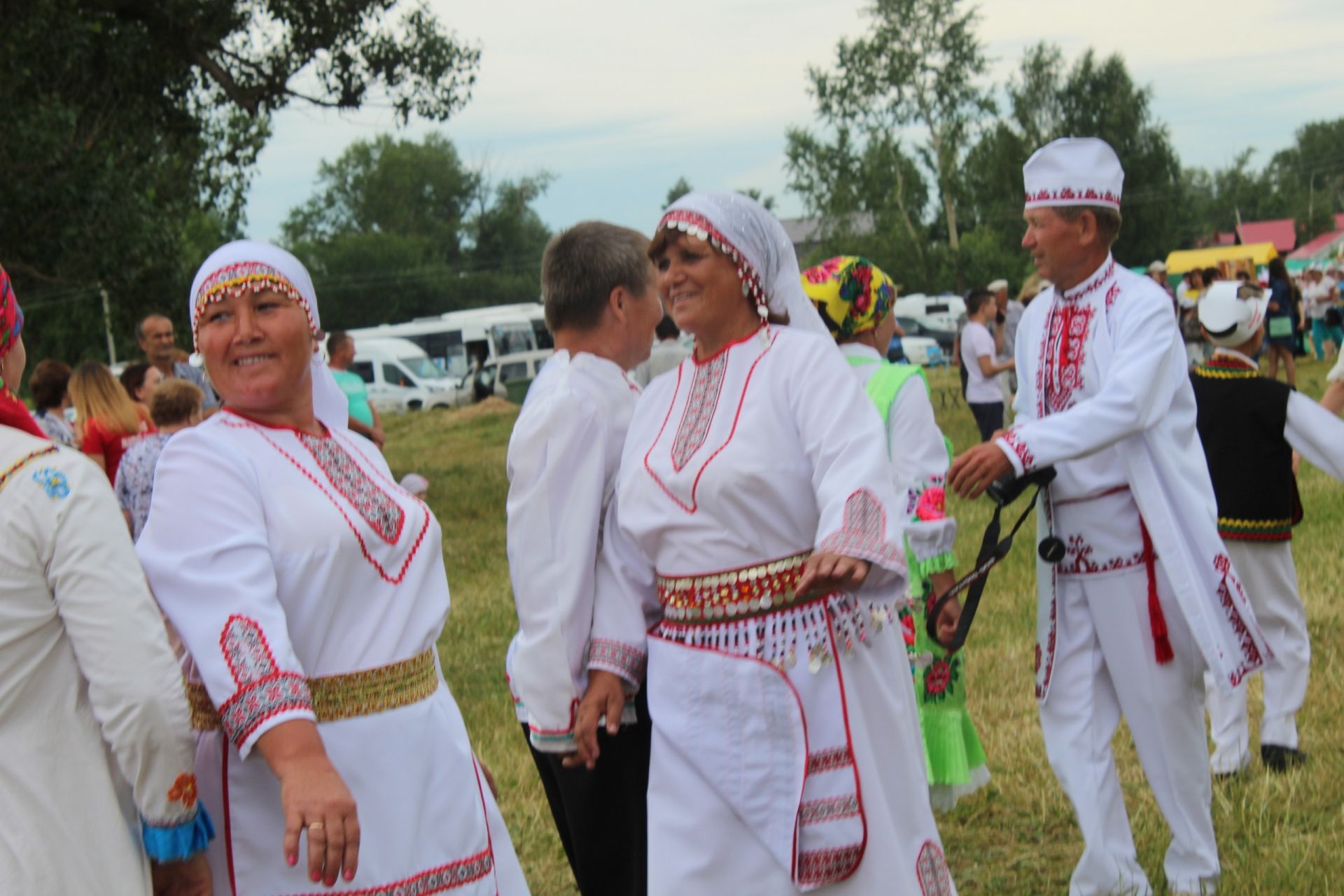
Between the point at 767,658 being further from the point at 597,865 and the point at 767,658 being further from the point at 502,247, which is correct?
the point at 502,247

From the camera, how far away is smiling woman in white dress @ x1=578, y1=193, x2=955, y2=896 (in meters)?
3.00

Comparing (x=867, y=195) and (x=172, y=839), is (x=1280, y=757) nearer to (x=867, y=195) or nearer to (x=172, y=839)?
(x=172, y=839)

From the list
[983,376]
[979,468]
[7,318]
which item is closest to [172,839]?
[7,318]

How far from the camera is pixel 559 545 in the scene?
3.32 m

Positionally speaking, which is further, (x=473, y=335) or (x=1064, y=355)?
(x=473, y=335)

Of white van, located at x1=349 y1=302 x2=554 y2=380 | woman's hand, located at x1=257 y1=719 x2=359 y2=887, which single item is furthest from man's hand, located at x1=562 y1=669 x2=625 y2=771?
white van, located at x1=349 y1=302 x2=554 y2=380

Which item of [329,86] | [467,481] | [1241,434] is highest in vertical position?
[329,86]

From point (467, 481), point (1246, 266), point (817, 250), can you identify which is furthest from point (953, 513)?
point (817, 250)

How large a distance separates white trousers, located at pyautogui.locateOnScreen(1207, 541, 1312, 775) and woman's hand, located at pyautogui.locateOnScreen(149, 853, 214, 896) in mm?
4129

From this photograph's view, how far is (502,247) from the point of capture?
89.9 meters

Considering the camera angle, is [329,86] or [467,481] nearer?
[329,86]

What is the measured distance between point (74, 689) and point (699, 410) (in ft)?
4.56

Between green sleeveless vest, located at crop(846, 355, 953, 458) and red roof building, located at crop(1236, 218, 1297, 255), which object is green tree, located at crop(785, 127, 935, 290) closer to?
red roof building, located at crop(1236, 218, 1297, 255)

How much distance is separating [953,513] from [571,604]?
30.9ft
